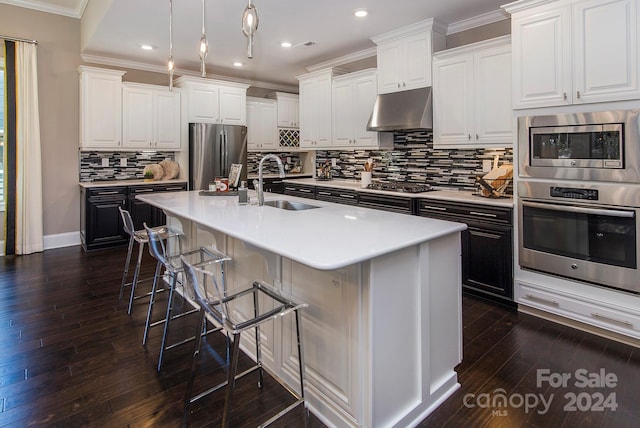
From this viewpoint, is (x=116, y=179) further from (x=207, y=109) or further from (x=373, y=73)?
(x=373, y=73)

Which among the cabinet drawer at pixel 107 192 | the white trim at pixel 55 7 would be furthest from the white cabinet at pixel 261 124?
the white trim at pixel 55 7

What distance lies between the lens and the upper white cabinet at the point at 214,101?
5.98 m

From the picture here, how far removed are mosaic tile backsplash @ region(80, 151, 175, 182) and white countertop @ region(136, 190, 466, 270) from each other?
3.34 meters

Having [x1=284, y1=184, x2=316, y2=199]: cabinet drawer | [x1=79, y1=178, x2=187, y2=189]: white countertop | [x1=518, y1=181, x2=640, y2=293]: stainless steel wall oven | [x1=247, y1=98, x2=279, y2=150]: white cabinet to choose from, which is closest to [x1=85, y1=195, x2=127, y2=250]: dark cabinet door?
[x1=79, y1=178, x2=187, y2=189]: white countertop

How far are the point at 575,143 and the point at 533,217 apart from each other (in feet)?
2.05

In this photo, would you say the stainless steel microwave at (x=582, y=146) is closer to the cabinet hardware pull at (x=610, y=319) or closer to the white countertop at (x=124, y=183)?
the cabinet hardware pull at (x=610, y=319)

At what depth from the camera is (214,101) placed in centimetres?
621

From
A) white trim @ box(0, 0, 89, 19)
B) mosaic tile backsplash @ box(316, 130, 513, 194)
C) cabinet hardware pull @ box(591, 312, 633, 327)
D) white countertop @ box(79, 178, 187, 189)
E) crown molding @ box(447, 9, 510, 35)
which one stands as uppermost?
white trim @ box(0, 0, 89, 19)

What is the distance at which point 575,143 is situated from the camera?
9.11ft

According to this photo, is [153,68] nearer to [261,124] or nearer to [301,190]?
[261,124]

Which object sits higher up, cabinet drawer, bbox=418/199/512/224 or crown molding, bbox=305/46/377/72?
crown molding, bbox=305/46/377/72

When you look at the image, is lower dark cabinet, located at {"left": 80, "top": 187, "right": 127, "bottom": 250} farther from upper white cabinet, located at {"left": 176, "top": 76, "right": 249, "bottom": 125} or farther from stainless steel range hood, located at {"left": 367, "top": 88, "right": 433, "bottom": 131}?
stainless steel range hood, located at {"left": 367, "top": 88, "right": 433, "bottom": 131}

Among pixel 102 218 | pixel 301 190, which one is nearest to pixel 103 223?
pixel 102 218

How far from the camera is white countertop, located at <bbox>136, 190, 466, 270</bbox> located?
154cm
